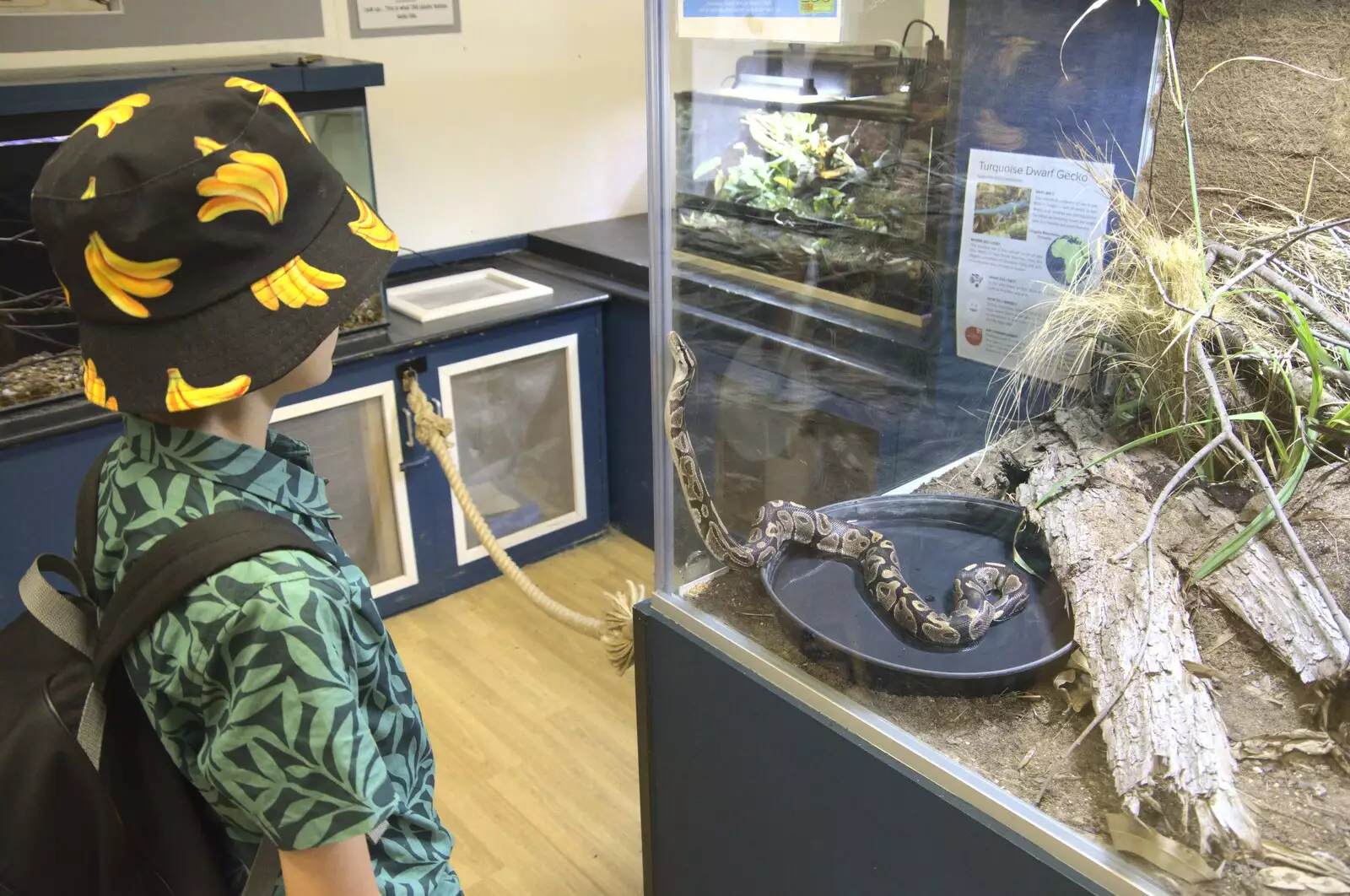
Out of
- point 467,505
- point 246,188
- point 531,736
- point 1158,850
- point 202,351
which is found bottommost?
point 531,736

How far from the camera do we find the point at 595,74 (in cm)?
336

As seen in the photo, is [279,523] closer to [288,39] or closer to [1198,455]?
[1198,455]

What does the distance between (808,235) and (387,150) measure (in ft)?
5.35

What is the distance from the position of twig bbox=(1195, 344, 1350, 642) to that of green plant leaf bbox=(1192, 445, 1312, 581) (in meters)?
0.01

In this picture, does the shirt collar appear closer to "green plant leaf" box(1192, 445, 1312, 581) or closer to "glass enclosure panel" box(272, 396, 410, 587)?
"green plant leaf" box(1192, 445, 1312, 581)

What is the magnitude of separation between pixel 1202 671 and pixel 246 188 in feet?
3.38

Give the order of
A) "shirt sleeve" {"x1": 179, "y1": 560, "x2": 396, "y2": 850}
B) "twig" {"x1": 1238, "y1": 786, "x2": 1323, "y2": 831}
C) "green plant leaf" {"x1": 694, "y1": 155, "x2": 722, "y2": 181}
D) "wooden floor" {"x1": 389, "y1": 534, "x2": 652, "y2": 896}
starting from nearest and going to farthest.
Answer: "shirt sleeve" {"x1": 179, "y1": 560, "x2": 396, "y2": 850} → "twig" {"x1": 1238, "y1": 786, "x2": 1323, "y2": 831} → "green plant leaf" {"x1": 694, "y1": 155, "x2": 722, "y2": 181} → "wooden floor" {"x1": 389, "y1": 534, "x2": 652, "y2": 896}

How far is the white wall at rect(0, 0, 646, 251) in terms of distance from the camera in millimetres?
2939

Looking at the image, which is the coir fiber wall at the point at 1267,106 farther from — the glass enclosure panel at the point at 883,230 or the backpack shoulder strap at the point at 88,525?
the backpack shoulder strap at the point at 88,525

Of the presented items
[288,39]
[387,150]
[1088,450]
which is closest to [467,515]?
[387,150]

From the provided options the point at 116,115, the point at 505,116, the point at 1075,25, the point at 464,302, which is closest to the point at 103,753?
the point at 116,115

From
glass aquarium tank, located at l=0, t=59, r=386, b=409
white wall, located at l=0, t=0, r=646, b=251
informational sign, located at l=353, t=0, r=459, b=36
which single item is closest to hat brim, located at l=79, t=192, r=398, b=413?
glass aquarium tank, located at l=0, t=59, r=386, b=409

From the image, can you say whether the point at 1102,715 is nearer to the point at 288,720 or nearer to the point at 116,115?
the point at 288,720

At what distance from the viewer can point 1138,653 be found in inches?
40.9
